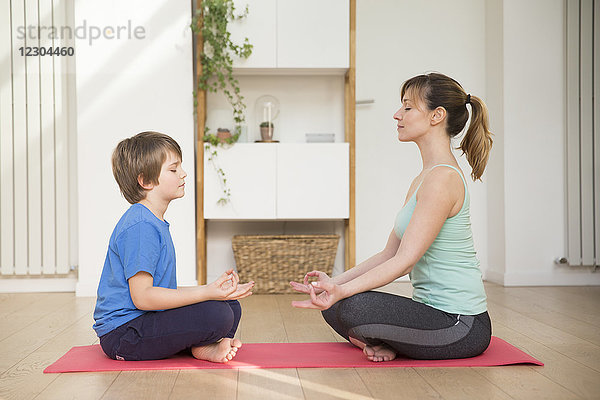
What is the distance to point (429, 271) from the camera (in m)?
1.96

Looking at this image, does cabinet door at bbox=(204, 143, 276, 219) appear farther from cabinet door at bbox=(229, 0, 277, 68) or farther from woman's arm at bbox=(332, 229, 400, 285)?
woman's arm at bbox=(332, 229, 400, 285)

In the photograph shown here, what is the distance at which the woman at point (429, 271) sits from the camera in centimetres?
184

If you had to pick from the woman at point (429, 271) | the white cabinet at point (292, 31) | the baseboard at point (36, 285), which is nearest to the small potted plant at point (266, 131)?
the white cabinet at point (292, 31)

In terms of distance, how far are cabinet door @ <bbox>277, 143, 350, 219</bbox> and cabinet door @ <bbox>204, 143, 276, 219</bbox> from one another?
0.19 feet

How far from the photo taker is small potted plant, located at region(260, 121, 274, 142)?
3.82 meters

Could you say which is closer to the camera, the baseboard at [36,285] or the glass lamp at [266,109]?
→ the baseboard at [36,285]

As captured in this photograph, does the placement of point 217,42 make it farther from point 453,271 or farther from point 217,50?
point 453,271

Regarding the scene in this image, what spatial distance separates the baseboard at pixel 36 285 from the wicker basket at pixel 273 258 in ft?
3.40

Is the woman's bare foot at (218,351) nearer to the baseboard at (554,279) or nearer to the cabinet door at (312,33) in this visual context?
the cabinet door at (312,33)

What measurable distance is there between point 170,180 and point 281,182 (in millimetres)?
1723

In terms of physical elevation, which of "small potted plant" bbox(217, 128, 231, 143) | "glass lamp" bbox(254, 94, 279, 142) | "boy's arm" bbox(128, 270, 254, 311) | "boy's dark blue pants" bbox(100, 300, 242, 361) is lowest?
"boy's dark blue pants" bbox(100, 300, 242, 361)

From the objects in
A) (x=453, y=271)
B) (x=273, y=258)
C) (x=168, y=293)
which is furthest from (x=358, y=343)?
(x=273, y=258)

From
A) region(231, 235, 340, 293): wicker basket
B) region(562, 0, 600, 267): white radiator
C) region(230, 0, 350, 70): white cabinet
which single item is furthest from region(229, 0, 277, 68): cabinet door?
region(562, 0, 600, 267): white radiator

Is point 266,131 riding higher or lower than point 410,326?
higher
